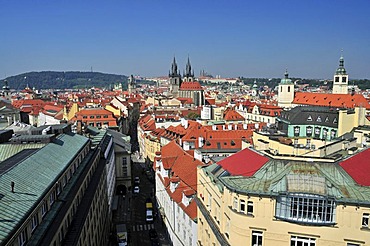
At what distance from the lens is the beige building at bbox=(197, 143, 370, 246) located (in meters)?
23.9

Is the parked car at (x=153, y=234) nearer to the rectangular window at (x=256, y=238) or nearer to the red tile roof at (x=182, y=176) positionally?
the red tile roof at (x=182, y=176)

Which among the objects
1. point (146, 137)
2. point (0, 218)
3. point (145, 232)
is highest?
point (0, 218)

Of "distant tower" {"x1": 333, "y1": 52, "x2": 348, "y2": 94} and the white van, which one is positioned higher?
"distant tower" {"x1": 333, "y1": 52, "x2": 348, "y2": 94}

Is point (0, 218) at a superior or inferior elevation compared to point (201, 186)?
superior

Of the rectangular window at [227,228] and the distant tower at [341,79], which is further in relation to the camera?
the distant tower at [341,79]

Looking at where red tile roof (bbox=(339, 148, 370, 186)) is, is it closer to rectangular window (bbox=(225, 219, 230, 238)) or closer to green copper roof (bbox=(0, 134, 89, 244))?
rectangular window (bbox=(225, 219, 230, 238))

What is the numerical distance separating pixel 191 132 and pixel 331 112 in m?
28.4

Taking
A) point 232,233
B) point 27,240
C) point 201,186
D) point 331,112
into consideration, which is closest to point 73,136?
point 201,186

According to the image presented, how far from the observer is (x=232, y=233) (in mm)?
26484

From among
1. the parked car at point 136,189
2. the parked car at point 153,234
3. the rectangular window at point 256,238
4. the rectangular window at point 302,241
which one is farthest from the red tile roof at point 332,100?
the rectangular window at point 256,238

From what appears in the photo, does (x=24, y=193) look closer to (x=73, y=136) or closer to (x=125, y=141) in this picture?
(x=73, y=136)

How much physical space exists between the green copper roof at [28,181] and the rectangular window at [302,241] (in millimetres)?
18098

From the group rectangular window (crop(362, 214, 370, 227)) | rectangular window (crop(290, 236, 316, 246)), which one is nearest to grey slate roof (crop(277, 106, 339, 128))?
rectangular window (crop(362, 214, 370, 227))

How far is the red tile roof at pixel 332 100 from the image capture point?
12475 cm
